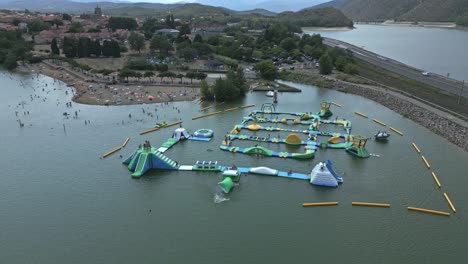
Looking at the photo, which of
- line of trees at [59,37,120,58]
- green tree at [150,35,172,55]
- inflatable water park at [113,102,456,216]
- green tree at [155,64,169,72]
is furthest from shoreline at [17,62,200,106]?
green tree at [150,35,172,55]

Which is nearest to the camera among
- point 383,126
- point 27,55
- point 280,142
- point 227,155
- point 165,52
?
point 227,155

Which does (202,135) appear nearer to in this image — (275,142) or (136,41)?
(275,142)

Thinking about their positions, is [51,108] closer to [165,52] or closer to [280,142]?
[280,142]

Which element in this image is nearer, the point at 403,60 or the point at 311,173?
the point at 311,173

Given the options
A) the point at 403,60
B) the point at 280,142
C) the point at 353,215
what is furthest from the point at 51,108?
the point at 403,60

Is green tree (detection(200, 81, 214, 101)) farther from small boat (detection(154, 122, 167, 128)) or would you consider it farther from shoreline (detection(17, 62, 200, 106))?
small boat (detection(154, 122, 167, 128))

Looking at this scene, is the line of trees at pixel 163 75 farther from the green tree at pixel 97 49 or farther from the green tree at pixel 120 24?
the green tree at pixel 120 24
